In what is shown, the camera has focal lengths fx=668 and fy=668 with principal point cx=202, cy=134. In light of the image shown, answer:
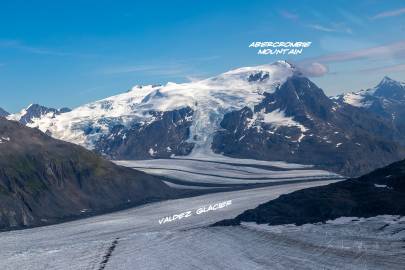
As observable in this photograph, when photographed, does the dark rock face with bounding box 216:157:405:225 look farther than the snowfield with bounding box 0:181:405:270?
Yes

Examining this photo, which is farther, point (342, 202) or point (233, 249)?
point (342, 202)

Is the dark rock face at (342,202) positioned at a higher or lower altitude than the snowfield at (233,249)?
higher

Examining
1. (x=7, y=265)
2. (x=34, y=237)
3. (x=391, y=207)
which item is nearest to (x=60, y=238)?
(x=34, y=237)

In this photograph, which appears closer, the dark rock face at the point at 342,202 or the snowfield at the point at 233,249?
the snowfield at the point at 233,249

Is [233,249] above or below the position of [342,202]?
below

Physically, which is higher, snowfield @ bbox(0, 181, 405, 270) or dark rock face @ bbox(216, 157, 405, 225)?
dark rock face @ bbox(216, 157, 405, 225)
